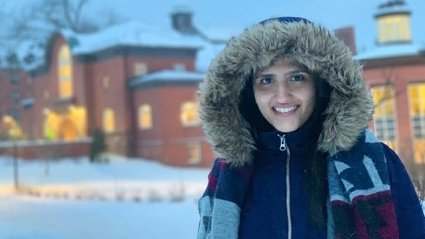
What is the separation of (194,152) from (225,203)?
2649cm

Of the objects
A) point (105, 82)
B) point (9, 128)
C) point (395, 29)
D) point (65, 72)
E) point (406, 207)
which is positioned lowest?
point (406, 207)

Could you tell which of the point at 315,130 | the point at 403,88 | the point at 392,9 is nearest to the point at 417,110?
the point at 403,88

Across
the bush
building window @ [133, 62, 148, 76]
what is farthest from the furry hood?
building window @ [133, 62, 148, 76]

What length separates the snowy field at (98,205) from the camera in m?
9.45

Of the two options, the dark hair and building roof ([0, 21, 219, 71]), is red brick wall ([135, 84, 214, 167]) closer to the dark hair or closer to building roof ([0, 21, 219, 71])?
building roof ([0, 21, 219, 71])

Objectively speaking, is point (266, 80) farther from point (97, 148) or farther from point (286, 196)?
point (97, 148)

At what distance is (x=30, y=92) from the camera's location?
3828cm

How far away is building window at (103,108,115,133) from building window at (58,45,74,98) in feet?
9.10

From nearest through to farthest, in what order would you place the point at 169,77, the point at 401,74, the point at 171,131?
1. the point at 401,74
2. the point at 169,77
3. the point at 171,131

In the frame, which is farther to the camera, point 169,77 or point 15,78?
point 15,78

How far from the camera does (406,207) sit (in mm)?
1809

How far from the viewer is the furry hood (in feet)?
6.20

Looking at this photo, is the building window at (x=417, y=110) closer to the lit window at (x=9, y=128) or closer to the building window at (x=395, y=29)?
the building window at (x=395, y=29)

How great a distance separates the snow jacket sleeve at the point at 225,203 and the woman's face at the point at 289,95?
206 millimetres
